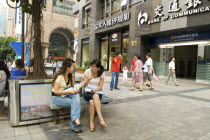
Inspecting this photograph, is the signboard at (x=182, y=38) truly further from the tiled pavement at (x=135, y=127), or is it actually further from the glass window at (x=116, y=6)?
the tiled pavement at (x=135, y=127)

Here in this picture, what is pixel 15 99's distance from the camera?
337 cm

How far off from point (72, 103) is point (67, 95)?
0.29 m

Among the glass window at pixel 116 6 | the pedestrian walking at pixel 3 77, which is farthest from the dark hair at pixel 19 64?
the glass window at pixel 116 6

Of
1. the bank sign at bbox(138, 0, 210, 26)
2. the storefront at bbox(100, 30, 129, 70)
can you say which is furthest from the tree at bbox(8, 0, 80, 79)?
the storefront at bbox(100, 30, 129, 70)

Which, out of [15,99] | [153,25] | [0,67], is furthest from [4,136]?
[153,25]

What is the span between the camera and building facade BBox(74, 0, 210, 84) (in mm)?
10625

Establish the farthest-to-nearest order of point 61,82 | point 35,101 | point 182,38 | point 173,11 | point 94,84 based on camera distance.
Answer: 1. point 182,38
2. point 173,11
3. point 94,84
4. point 35,101
5. point 61,82

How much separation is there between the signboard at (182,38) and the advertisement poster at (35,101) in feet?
35.2

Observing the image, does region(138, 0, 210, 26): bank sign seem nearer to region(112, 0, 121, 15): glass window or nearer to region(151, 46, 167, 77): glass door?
region(151, 46, 167, 77): glass door

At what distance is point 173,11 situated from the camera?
11.1 m

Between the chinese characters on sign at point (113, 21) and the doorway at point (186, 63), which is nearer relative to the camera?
the chinese characters on sign at point (113, 21)

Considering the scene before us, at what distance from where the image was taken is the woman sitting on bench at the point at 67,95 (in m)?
3.17

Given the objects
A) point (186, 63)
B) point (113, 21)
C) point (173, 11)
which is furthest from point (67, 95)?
point (186, 63)

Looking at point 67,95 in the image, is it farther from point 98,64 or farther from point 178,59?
point 178,59
